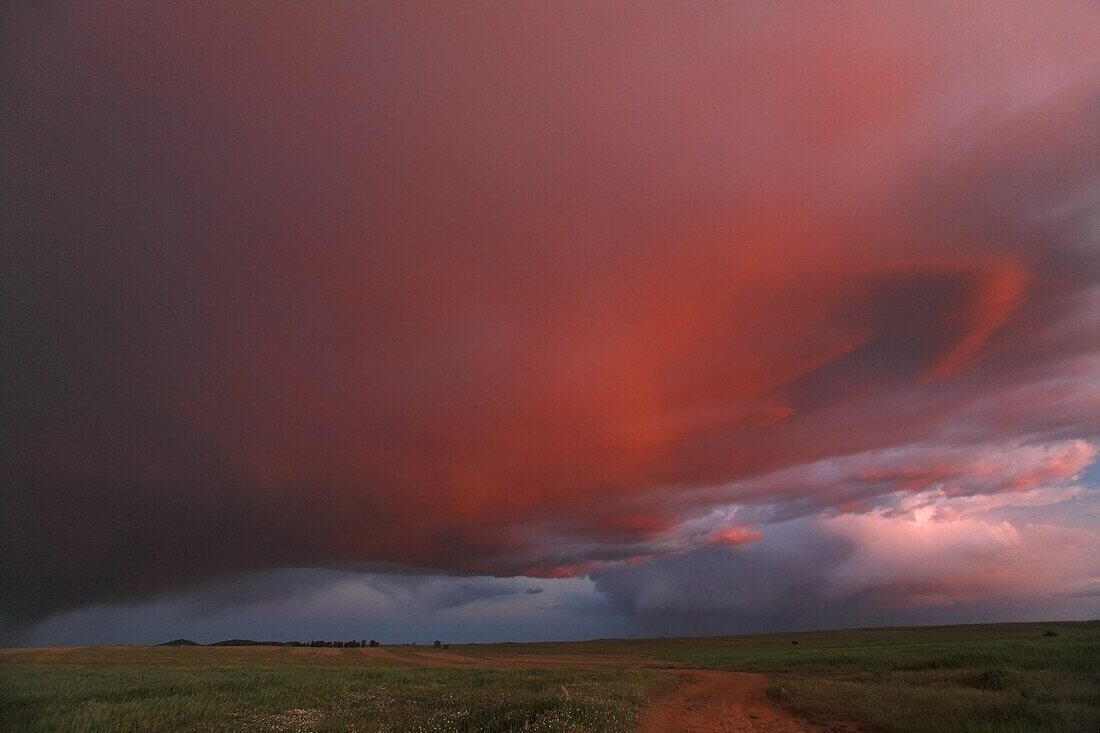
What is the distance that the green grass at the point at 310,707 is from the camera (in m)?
19.9

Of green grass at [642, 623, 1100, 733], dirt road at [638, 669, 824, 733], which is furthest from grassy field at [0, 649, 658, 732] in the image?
green grass at [642, 623, 1100, 733]

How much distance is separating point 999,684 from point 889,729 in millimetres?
12459

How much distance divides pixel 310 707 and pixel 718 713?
18430 mm

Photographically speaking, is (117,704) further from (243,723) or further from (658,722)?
(658,722)

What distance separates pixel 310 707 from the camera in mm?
26219

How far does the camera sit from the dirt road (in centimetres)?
2165

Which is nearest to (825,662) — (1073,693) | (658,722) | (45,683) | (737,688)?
(737,688)

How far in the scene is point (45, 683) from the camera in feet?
111

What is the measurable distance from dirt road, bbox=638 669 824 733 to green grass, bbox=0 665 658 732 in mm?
1353

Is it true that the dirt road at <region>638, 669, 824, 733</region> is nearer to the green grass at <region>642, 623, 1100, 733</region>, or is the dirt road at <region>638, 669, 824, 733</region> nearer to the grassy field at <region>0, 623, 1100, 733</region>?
the grassy field at <region>0, 623, 1100, 733</region>

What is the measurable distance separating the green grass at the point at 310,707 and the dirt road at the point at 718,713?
1.35 meters

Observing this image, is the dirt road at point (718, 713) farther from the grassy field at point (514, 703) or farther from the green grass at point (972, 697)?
the green grass at point (972, 697)

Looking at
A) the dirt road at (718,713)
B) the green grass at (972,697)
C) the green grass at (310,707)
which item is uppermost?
the green grass at (310,707)

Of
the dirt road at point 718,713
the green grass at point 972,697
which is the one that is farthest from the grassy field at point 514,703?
the dirt road at point 718,713
